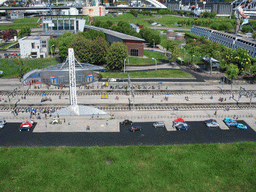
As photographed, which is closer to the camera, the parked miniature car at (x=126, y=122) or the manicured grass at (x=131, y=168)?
the manicured grass at (x=131, y=168)

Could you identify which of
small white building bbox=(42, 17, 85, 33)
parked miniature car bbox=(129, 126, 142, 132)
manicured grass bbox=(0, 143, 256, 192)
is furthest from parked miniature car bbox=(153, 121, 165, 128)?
small white building bbox=(42, 17, 85, 33)

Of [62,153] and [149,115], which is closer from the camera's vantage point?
[62,153]

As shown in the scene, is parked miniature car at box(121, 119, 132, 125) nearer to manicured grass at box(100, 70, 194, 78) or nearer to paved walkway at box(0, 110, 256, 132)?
paved walkway at box(0, 110, 256, 132)

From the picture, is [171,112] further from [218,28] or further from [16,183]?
[218,28]

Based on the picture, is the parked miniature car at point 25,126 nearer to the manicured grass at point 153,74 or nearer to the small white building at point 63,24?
the manicured grass at point 153,74

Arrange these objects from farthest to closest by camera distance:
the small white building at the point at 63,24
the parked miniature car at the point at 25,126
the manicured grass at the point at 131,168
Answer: the small white building at the point at 63,24
the parked miniature car at the point at 25,126
the manicured grass at the point at 131,168

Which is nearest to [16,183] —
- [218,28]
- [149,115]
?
[149,115]

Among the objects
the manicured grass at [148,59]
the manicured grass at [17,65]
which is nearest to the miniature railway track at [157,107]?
the manicured grass at [17,65]
